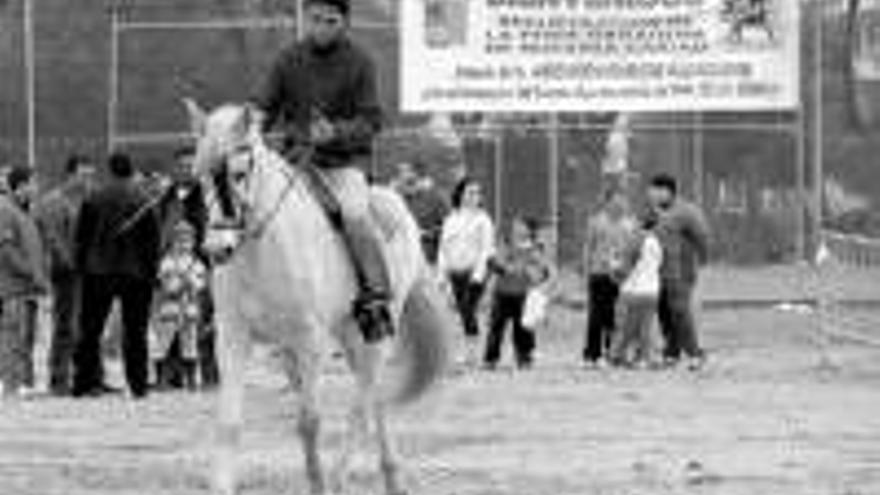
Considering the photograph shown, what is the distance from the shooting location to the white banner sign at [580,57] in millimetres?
28109

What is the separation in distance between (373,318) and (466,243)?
11.9 meters

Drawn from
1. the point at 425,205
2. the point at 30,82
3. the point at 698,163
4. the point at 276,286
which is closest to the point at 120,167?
the point at 425,205

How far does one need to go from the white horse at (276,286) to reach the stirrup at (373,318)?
74 mm

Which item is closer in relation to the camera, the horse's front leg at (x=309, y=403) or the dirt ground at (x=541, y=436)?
the horse's front leg at (x=309, y=403)

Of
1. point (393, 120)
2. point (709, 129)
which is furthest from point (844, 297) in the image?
point (393, 120)

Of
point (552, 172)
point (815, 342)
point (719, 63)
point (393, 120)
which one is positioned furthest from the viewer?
point (393, 120)

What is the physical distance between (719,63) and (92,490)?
14.2m

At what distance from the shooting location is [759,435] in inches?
732

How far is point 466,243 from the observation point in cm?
2703

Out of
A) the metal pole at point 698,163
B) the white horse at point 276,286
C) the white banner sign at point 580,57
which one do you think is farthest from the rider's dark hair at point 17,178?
the metal pole at point 698,163

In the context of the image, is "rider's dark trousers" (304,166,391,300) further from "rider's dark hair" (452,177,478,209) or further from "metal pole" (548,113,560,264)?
"metal pole" (548,113,560,264)

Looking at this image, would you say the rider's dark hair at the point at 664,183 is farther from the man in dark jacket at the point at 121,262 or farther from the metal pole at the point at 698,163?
the metal pole at the point at 698,163

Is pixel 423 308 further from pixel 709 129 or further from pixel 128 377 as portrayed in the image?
pixel 709 129

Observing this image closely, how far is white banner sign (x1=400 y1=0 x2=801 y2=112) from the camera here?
28.1 m
